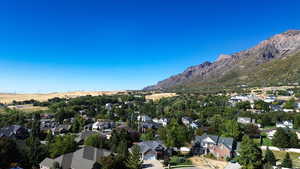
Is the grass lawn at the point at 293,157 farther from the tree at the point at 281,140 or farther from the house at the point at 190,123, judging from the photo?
the house at the point at 190,123

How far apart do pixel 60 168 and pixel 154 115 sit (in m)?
63.0

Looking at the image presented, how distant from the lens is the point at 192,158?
39.4m

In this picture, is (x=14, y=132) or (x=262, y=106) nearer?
(x=14, y=132)

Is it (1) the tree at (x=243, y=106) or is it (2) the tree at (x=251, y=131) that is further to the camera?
(1) the tree at (x=243, y=106)

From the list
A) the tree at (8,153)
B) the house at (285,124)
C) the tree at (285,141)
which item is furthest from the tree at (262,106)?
the tree at (8,153)

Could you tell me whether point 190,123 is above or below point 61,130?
below

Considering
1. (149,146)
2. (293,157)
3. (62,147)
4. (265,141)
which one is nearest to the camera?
(62,147)

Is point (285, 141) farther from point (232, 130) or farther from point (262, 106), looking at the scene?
point (262, 106)

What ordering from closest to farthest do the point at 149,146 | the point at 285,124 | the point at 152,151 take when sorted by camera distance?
the point at 152,151 < the point at 149,146 < the point at 285,124

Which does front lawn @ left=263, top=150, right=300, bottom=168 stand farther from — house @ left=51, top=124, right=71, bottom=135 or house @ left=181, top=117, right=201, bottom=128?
house @ left=51, top=124, right=71, bottom=135

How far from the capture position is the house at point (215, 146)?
40031 millimetres

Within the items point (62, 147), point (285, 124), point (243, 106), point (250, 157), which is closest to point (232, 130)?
point (250, 157)

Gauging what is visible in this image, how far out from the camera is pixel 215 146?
41.6 meters

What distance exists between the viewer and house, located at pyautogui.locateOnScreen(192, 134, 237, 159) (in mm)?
40031
